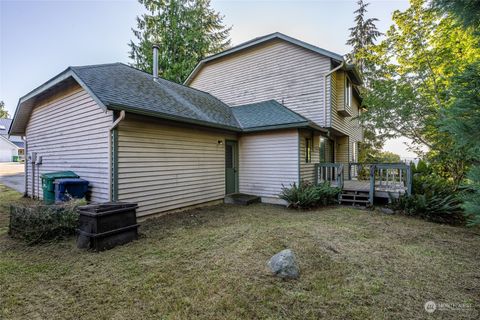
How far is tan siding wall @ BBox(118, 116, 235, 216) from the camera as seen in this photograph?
562cm

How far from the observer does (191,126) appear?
7.31 m

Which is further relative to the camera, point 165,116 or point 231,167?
point 231,167

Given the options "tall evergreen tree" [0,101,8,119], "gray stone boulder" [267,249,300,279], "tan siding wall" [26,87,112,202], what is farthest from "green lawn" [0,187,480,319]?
"tall evergreen tree" [0,101,8,119]

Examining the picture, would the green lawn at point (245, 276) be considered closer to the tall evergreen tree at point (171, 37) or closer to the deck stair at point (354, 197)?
the deck stair at point (354, 197)

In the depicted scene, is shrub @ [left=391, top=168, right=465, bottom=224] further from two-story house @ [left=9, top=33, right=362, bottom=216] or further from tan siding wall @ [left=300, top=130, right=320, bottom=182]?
two-story house @ [left=9, top=33, right=362, bottom=216]

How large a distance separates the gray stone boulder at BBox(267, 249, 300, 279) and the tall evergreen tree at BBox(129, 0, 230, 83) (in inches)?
736

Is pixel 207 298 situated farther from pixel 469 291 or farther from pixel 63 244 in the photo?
pixel 63 244

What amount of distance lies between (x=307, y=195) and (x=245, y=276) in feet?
16.0

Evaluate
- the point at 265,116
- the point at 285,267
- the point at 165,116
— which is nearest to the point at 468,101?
the point at 285,267

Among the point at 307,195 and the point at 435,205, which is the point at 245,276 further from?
the point at 435,205

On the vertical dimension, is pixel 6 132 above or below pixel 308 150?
above

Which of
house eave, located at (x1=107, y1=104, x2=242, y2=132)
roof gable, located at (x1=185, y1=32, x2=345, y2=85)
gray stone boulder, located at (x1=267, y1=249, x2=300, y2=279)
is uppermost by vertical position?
roof gable, located at (x1=185, y1=32, x2=345, y2=85)

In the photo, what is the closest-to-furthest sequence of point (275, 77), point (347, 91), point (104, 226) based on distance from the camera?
point (104, 226) < point (275, 77) < point (347, 91)

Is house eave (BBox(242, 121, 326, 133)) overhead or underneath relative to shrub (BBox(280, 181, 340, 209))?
overhead
